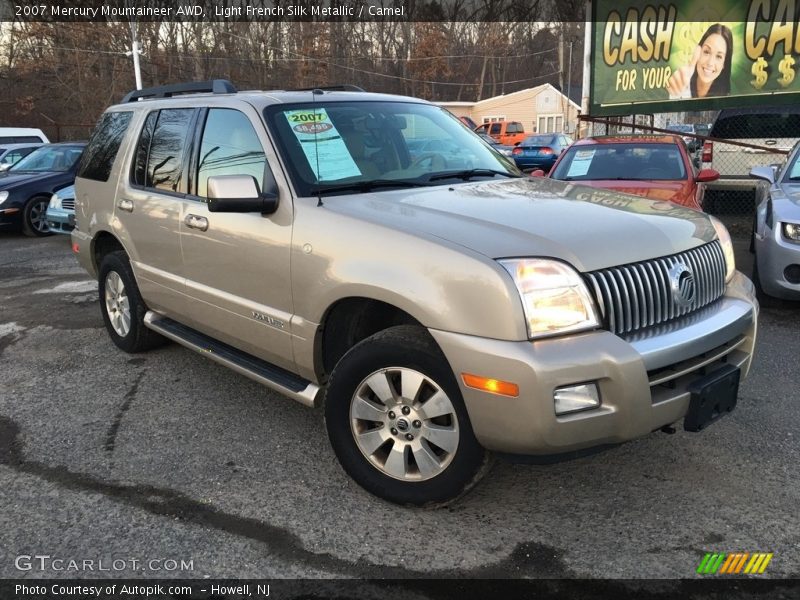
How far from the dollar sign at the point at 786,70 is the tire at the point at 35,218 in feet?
39.6

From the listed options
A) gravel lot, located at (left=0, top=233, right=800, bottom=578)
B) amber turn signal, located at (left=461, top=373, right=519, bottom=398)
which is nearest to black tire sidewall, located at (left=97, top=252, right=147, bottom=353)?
gravel lot, located at (left=0, top=233, right=800, bottom=578)

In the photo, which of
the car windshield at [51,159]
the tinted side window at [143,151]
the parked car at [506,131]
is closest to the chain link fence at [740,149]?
the tinted side window at [143,151]

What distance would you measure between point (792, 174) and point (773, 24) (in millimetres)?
4890

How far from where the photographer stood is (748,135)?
466 inches

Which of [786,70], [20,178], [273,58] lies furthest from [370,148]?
[273,58]

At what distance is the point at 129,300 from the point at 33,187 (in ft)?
27.3

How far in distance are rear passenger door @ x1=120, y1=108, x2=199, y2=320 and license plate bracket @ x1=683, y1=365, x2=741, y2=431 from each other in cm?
291

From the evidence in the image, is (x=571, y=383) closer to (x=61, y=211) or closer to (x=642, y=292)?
(x=642, y=292)

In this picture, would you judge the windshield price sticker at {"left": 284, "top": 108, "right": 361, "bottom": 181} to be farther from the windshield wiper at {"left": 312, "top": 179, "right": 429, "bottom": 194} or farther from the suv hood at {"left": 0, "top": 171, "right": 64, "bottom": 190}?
the suv hood at {"left": 0, "top": 171, "right": 64, "bottom": 190}

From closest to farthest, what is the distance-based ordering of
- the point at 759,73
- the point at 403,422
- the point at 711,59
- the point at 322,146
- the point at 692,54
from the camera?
the point at 403,422 < the point at 322,146 < the point at 759,73 < the point at 711,59 < the point at 692,54

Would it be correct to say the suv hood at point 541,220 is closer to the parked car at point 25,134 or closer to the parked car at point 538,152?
the parked car at point 538,152

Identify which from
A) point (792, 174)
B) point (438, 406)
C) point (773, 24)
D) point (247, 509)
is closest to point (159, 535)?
point (247, 509)

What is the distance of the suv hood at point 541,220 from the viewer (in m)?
2.67

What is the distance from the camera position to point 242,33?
4538 centimetres
